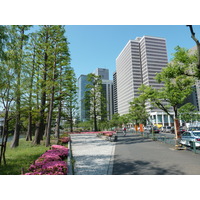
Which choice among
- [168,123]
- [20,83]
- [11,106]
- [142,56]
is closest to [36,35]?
[20,83]

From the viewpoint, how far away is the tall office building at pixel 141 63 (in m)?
91.9

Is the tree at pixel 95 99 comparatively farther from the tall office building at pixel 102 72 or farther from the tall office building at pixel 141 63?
the tall office building at pixel 102 72

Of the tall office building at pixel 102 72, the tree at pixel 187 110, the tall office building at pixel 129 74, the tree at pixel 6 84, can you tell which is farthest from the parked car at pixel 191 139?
the tall office building at pixel 102 72

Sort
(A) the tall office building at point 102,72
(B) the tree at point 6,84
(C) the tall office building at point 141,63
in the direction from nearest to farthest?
(B) the tree at point 6,84 → (C) the tall office building at point 141,63 → (A) the tall office building at point 102,72

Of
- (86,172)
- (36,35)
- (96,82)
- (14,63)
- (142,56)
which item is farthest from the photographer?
(142,56)

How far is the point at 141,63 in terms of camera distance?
99.8 meters

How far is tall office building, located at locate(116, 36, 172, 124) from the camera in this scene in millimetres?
91938

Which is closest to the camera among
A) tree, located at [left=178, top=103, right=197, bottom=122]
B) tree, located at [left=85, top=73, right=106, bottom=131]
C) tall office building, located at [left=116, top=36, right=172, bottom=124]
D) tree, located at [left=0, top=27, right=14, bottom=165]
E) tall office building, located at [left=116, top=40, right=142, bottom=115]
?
tree, located at [left=0, top=27, right=14, bottom=165]

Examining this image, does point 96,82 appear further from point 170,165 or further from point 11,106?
point 170,165

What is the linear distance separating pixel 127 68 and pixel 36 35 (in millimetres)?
93597

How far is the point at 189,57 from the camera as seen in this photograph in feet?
32.7

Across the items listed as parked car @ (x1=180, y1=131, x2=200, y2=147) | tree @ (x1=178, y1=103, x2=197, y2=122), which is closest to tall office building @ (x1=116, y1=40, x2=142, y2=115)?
tree @ (x1=178, y1=103, x2=197, y2=122)

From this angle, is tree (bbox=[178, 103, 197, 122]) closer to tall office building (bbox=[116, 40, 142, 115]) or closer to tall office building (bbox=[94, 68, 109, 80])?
tall office building (bbox=[116, 40, 142, 115])

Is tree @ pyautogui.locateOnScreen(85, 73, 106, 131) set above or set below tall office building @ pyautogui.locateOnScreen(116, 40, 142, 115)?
below
